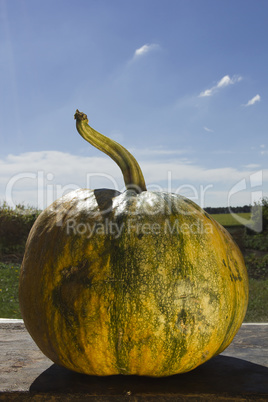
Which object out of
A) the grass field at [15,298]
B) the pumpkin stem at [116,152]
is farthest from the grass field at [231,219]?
the pumpkin stem at [116,152]

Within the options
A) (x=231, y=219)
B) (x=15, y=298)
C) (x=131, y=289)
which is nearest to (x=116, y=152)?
(x=131, y=289)

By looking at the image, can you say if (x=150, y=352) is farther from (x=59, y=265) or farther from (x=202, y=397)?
(x=59, y=265)

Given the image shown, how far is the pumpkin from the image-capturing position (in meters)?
1.60

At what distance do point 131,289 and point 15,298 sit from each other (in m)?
6.35

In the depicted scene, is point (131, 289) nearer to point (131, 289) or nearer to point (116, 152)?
point (131, 289)

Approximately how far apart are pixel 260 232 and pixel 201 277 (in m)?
12.1

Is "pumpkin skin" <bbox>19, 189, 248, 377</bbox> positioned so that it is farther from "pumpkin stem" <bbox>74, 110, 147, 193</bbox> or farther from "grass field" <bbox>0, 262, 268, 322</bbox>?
"grass field" <bbox>0, 262, 268, 322</bbox>

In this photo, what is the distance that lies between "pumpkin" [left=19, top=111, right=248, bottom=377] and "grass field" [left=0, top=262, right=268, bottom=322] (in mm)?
5113

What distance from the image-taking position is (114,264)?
1.62m

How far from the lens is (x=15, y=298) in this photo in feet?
24.1

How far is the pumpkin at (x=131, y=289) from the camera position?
1596mm

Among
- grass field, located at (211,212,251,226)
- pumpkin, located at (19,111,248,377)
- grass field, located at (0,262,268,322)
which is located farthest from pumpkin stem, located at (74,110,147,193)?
grass field, located at (211,212,251,226)

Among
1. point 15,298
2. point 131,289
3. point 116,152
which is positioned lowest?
point 15,298

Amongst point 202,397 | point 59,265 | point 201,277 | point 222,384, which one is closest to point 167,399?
point 202,397
